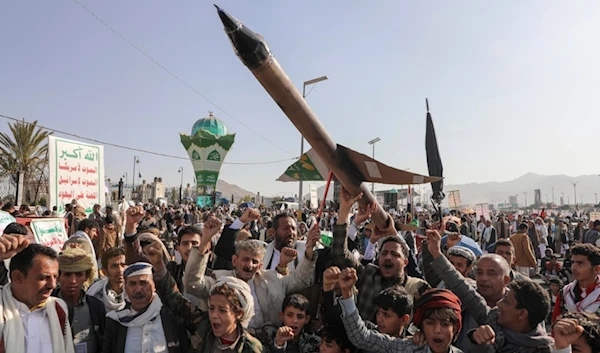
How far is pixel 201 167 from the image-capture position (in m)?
32.6

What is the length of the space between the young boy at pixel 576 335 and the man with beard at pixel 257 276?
1.86 metres

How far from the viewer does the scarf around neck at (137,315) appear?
2770 millimetres

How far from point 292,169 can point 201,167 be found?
1074 inches

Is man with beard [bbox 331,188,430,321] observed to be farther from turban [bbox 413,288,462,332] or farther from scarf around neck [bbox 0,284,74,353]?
scarf around neck [bbox 0,284,74,353]

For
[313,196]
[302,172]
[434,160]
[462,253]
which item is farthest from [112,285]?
[313,196]

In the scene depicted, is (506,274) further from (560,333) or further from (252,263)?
(252,263)

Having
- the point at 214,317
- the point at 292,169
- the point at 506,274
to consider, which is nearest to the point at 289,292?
the point at 214,317

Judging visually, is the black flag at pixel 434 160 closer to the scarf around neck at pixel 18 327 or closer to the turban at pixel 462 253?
the turban at pixel 462 253

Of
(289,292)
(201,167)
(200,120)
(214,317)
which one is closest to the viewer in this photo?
(214,317)

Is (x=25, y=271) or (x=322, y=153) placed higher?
(x=322, y=153)

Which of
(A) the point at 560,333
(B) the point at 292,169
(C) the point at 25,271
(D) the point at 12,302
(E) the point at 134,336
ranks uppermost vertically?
(B) the point at 292,169

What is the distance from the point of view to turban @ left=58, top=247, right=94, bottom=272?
3.09 m

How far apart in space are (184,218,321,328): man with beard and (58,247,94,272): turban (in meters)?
0.78

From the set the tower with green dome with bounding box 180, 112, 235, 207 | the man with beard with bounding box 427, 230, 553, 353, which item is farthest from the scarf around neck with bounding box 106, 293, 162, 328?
the tower with green dome with bounding box 180, 112, 235, 207
